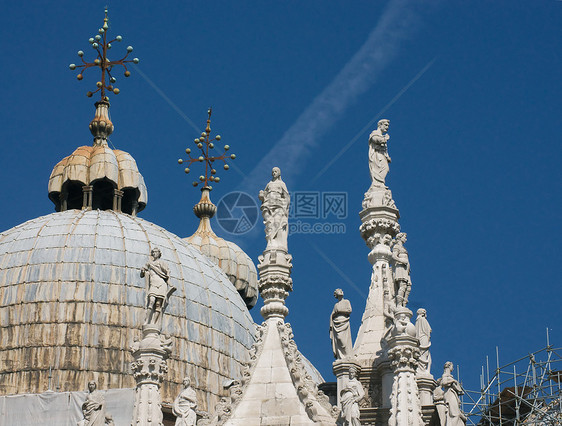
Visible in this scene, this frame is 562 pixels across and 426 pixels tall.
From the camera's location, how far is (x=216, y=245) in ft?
207

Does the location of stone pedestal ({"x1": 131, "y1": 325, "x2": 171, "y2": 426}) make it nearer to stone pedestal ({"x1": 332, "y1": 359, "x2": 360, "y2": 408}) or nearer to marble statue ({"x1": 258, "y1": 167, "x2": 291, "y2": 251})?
marble statue ({"x1": 258, "y1": 167, "x2": 291, "y2": 251})

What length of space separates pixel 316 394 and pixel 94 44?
93.5ft

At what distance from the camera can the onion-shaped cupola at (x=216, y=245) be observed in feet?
205

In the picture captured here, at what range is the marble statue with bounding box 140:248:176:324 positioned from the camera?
33562 millimetres

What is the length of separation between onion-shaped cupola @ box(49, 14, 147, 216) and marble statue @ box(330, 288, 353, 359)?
23046 mm

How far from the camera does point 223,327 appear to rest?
177ft

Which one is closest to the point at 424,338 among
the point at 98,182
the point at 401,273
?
the point at 401,273

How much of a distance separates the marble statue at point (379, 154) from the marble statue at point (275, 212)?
2.92 m

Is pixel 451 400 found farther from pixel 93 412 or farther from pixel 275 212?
pixel 93 412

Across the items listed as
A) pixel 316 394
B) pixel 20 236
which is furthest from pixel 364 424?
pixel 20 236

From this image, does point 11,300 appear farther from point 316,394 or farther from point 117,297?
point 316,394

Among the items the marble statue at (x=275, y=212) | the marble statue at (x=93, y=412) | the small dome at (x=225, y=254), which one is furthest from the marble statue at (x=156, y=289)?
the small dome at (x=225, y=254)

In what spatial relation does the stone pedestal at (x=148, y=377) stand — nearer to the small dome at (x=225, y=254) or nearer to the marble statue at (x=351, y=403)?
the marble statue at (x=351, y=403)

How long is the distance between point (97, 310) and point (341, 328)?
17.8 m
